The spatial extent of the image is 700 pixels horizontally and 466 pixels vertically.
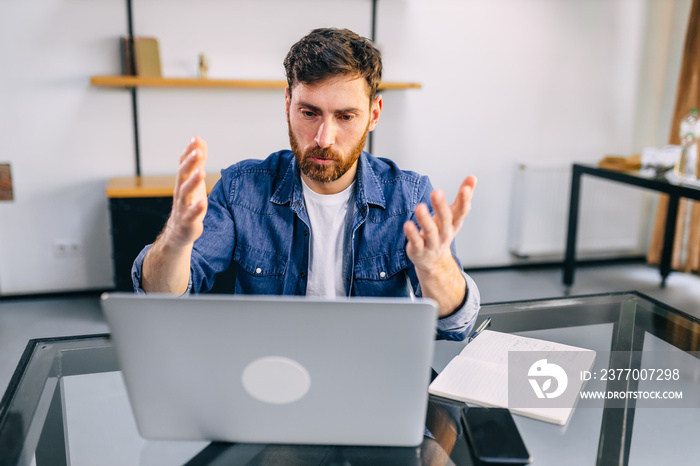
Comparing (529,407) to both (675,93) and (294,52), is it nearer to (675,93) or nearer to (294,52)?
(294,52)

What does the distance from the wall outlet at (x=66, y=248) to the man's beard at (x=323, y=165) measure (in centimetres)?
217

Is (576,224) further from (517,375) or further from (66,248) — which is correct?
(66,248)

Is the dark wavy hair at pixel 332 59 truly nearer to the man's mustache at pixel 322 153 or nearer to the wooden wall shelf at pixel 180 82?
the man's mustache at pixel 322 153

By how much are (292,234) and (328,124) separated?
27 centimetres

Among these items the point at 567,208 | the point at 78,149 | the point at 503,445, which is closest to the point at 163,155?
the point at 78,149

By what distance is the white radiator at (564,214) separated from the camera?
3.52 metres

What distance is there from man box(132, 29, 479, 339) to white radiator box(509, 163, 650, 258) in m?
2.32

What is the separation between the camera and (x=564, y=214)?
11.9 feet

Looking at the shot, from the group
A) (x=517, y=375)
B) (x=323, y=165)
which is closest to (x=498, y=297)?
(x=323, y=165)

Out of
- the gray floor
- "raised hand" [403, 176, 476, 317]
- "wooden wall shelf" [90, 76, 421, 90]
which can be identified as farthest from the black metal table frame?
"raised hand" [403, 176, 476, 317]

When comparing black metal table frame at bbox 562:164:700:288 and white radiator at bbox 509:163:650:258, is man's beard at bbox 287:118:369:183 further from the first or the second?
white radiator at bbox 509:163:650:258

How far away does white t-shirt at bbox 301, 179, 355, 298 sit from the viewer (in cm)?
133

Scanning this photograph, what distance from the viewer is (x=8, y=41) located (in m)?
2.75

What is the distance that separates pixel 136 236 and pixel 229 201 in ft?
5.00
